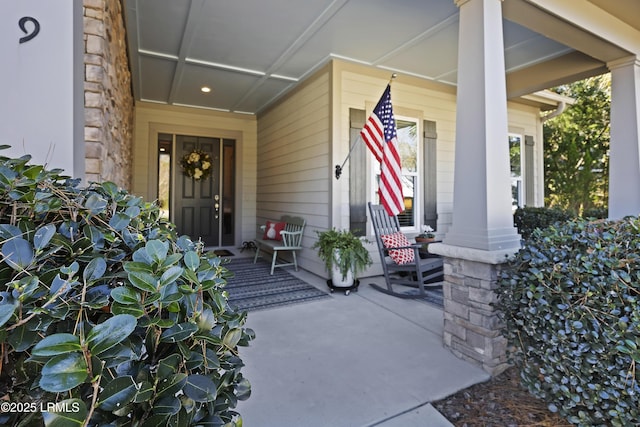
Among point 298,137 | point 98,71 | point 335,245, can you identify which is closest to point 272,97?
point 298,137

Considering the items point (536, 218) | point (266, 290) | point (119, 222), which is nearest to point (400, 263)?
point (266, 290)

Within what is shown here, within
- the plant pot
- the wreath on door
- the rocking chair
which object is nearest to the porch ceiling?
the wreath on door

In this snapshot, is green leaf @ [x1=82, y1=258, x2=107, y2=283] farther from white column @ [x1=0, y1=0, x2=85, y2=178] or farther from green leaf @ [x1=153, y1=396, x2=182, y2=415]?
white column @ [x1=0, y1=0, x2=85, y2=178]

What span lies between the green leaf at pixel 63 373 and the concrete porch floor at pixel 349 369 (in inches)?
57.6

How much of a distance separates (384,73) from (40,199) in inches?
190

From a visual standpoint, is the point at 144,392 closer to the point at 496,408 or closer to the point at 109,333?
the point at 109,333

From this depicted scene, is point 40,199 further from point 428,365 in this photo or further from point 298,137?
point 298,137

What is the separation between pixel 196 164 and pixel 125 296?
6.59m

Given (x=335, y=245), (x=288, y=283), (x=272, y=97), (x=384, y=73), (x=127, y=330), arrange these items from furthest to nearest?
(x=272, y=97) → (x=384, y=73) → (x=288, y=283) → (x=335, y=245) → (x=127, y=330)

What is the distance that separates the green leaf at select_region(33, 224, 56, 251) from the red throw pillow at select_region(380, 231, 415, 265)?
11.7 feet

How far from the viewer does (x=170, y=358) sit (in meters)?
0.50

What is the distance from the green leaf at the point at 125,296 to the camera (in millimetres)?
493

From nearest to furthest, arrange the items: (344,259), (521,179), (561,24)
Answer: (561,24)
(344,259)
(521,179)

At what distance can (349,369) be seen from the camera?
2.11m
